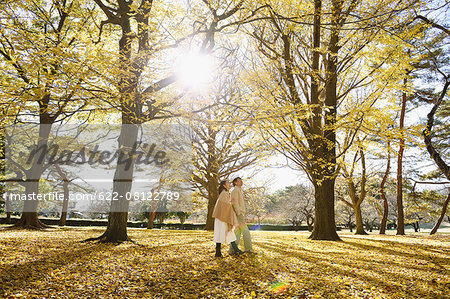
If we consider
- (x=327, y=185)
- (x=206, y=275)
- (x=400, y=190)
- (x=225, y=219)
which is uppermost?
(x=400, y=190)

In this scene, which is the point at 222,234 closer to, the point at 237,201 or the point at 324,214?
the point at 237,201

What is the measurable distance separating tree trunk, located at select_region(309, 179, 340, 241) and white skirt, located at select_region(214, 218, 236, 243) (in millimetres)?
5866

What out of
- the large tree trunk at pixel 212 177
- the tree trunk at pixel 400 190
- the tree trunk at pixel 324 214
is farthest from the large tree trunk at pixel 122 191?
the tree trunk at pixel 400 190

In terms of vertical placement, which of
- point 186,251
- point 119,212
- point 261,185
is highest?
point 261,185

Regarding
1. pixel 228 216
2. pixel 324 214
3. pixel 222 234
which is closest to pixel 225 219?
pixel 228 216

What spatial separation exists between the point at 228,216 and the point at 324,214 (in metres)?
6.14

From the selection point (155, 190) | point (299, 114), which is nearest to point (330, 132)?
point (299, 114)

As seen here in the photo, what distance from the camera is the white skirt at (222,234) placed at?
Answer: 5.93 metres

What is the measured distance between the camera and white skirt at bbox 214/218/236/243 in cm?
593

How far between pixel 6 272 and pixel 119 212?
145 inches

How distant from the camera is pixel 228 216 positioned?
607cm

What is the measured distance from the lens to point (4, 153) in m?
18.2

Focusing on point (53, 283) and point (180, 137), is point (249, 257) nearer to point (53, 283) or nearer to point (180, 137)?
point (53, 283)

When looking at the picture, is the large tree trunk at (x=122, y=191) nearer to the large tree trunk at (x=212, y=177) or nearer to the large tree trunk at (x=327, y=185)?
the large tree trunk at (x=327, y=185)
